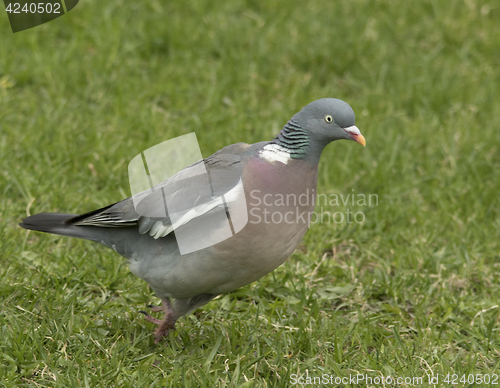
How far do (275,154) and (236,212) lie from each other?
1.30 ft

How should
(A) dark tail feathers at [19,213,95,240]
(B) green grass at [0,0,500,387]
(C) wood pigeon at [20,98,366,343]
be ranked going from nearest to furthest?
(C) wood pigeon at [20,98,366,343] < (B) green grass at [0,0,500,387] < (A) dark tail feathers at [19,213,95,240]

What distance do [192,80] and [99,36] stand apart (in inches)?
44.5

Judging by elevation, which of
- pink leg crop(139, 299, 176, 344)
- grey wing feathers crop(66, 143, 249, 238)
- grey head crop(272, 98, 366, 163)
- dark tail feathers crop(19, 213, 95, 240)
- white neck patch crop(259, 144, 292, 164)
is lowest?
pink leg crop(139, 299, 176, 344)

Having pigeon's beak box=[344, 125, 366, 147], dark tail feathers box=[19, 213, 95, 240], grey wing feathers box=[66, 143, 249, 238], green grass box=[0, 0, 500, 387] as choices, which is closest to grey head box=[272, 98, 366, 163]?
pigeon's beak box=[344, 125, 366, 147]

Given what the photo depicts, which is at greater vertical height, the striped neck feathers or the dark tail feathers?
the striped neck feathers

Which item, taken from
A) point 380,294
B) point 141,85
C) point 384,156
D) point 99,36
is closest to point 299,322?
point 380,294

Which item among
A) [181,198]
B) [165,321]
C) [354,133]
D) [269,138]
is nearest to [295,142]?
[354,133]

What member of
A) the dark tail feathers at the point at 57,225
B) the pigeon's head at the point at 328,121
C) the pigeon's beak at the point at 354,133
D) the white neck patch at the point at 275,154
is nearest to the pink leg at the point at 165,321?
the dark tail feathers at the point at 57,225

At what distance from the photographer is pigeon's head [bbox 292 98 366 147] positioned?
3.30m

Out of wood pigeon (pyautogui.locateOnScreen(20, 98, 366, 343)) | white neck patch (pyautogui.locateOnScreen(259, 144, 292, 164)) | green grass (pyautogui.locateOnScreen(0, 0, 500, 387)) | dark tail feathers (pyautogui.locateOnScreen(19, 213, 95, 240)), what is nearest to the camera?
wood pigeon (pyautogui.locateOnScreen(20, 98, 366, 343))

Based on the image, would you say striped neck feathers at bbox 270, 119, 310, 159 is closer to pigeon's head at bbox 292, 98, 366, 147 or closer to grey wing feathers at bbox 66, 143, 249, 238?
pigeon's head at bbox 292, 98, 366, 147

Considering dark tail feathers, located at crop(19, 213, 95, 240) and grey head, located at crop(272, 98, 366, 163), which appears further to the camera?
dark tail feathers, located at crop(19, 213, 95, 240)

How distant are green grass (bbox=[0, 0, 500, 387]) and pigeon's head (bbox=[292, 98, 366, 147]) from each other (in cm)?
119

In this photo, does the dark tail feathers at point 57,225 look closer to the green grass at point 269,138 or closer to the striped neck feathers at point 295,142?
the green grass at point 269,138
